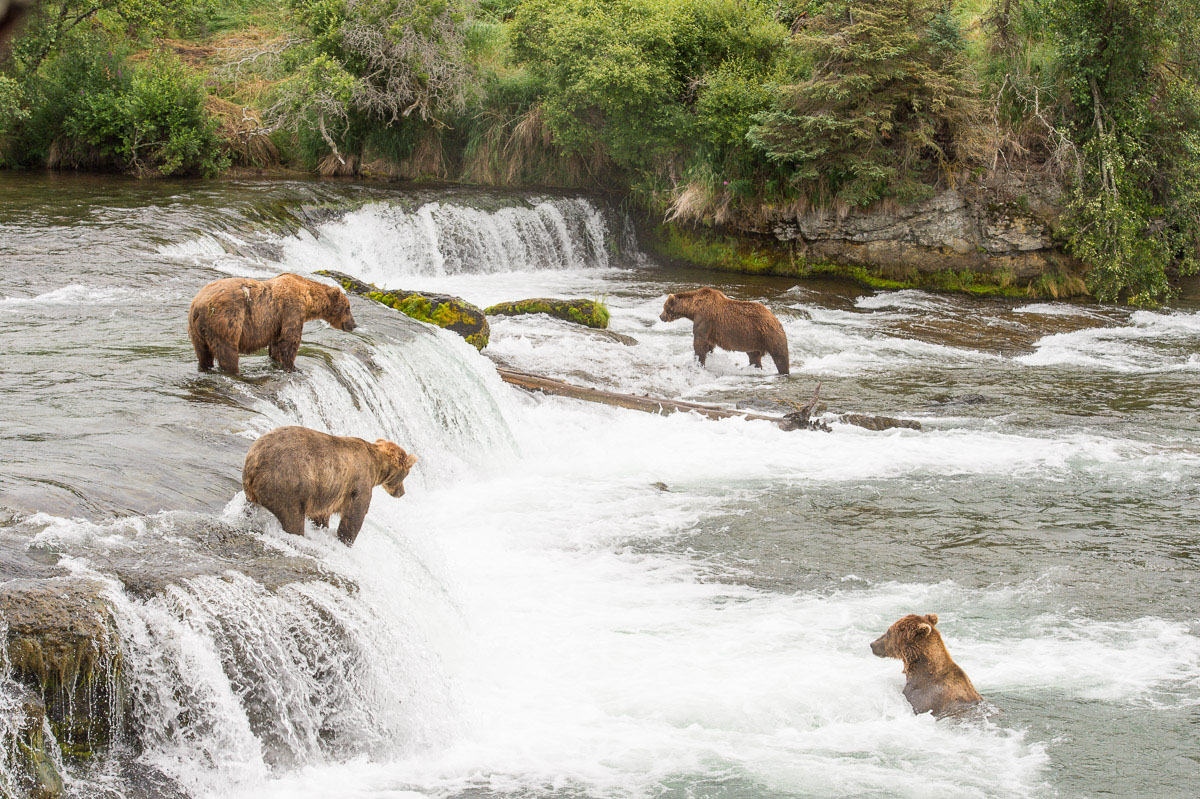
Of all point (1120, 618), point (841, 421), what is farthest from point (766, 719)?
point (841, 421)

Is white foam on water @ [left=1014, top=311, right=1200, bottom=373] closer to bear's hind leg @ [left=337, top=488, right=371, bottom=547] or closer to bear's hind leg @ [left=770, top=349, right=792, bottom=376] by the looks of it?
bear's hind leg @ [left=770, top=349, right=792, bottom=376]

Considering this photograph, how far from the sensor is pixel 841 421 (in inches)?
407

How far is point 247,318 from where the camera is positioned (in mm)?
7230

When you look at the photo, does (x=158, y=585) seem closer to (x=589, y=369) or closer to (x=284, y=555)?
(x=284, y=555)

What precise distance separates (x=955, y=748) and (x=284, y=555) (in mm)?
3322

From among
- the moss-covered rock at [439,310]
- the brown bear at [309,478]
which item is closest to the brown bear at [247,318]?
the brown bear at [309,478]

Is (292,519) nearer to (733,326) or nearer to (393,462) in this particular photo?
(393,462)

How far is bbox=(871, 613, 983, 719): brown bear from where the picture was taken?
207 inches

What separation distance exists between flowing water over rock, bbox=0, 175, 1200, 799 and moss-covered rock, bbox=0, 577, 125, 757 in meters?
0.01

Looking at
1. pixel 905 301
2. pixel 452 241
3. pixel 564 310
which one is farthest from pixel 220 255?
pixel 905 301

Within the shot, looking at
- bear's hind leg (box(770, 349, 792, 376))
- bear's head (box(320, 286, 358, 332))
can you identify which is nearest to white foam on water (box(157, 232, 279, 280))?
bear's head (box(320, 286, 358, 332))

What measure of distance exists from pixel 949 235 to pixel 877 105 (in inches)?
103

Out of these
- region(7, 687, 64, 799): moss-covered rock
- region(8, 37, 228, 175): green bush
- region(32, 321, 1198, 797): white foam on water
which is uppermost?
region(8, 37, 228, 175): green bush

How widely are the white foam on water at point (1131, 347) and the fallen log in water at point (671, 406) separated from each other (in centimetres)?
431
